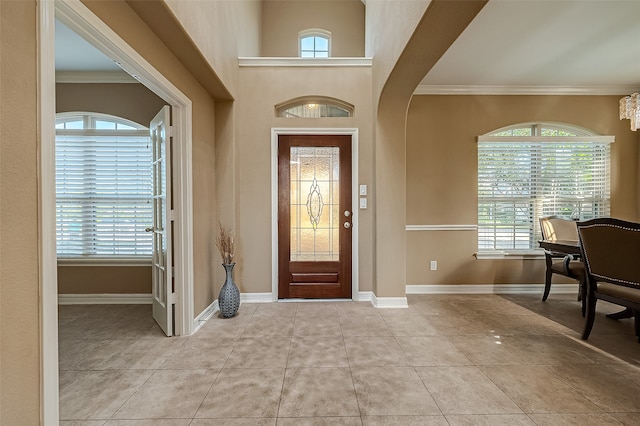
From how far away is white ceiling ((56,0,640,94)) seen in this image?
252 centimetres

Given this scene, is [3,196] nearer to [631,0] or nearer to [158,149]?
[158,149]

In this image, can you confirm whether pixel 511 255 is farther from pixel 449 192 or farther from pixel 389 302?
pixel 389 302

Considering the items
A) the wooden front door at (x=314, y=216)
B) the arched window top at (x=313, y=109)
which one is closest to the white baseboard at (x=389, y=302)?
the wooden front door at (x=314, y=216)

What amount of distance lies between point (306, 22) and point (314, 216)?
11.7ft

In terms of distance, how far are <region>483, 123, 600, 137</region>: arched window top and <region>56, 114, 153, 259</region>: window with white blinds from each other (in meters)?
4.92

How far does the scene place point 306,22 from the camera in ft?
15.6

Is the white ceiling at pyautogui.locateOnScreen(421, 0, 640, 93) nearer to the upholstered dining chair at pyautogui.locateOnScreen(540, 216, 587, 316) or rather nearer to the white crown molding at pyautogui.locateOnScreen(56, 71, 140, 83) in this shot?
the upholstered dining chair at pyautogui.locateOnScreen(540, 216, 587, 316)

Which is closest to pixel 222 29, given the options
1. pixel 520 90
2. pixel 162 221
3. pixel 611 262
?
pixel 162 221

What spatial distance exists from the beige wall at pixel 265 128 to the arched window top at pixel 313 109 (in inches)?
4.5

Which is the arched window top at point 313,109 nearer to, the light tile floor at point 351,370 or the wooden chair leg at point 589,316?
the light tile floor at point 351,370

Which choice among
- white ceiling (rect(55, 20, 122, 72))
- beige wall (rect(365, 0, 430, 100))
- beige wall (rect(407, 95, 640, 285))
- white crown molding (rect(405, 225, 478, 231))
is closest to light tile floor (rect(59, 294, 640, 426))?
beige wall (rect(407, 95, 640, 285))

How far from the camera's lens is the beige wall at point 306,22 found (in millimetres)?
4742

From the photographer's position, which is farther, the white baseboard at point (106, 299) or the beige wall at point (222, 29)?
the white baseboard at point (106, 299)

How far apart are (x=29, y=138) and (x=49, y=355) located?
905mm
